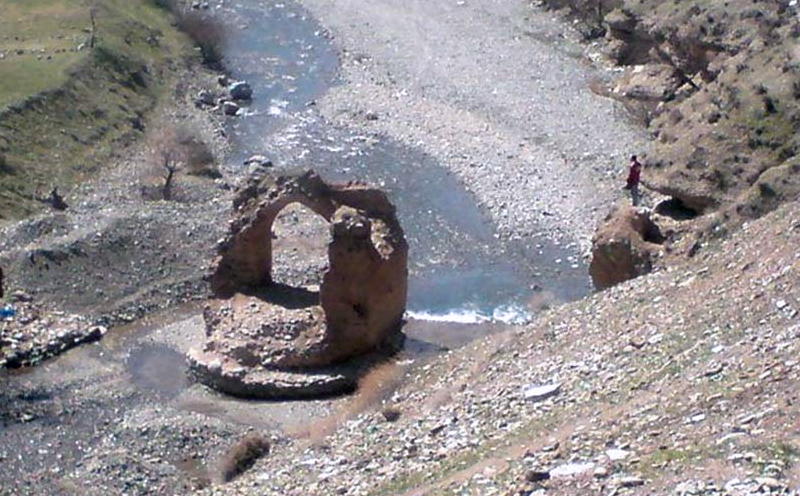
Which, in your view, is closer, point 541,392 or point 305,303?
point 541,392

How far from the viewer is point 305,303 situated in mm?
41656

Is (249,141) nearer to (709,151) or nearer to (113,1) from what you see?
(113,1)

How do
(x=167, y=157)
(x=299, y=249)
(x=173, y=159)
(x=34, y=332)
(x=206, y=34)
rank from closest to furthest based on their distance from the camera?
(x=34, y=332) → (x=299, y=249) → (x=167, y=157) → (x=173, y=159) → (x=206, y=34)

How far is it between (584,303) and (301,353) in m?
7.65

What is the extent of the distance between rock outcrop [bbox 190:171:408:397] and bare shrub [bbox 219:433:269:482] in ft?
13.6

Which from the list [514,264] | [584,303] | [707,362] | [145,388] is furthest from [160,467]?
[514,264]

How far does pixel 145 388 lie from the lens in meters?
39.9

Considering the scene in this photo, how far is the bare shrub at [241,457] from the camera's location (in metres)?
33.2

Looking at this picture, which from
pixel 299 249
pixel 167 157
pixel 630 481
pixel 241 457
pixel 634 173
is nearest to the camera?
pixel 630 481

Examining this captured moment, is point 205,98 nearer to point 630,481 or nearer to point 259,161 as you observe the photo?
point 259,161

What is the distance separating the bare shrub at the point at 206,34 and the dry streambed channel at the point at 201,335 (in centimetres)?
715

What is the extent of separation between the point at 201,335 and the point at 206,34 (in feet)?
115

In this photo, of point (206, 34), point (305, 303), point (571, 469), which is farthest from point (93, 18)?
point (571, 469)

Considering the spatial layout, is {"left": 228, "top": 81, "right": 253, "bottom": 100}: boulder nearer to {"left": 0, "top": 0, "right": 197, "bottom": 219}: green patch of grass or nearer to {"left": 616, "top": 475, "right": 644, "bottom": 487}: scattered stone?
{"left": 0, "top": 0, "right": 197, "bottom": 219}: green patch of grass
